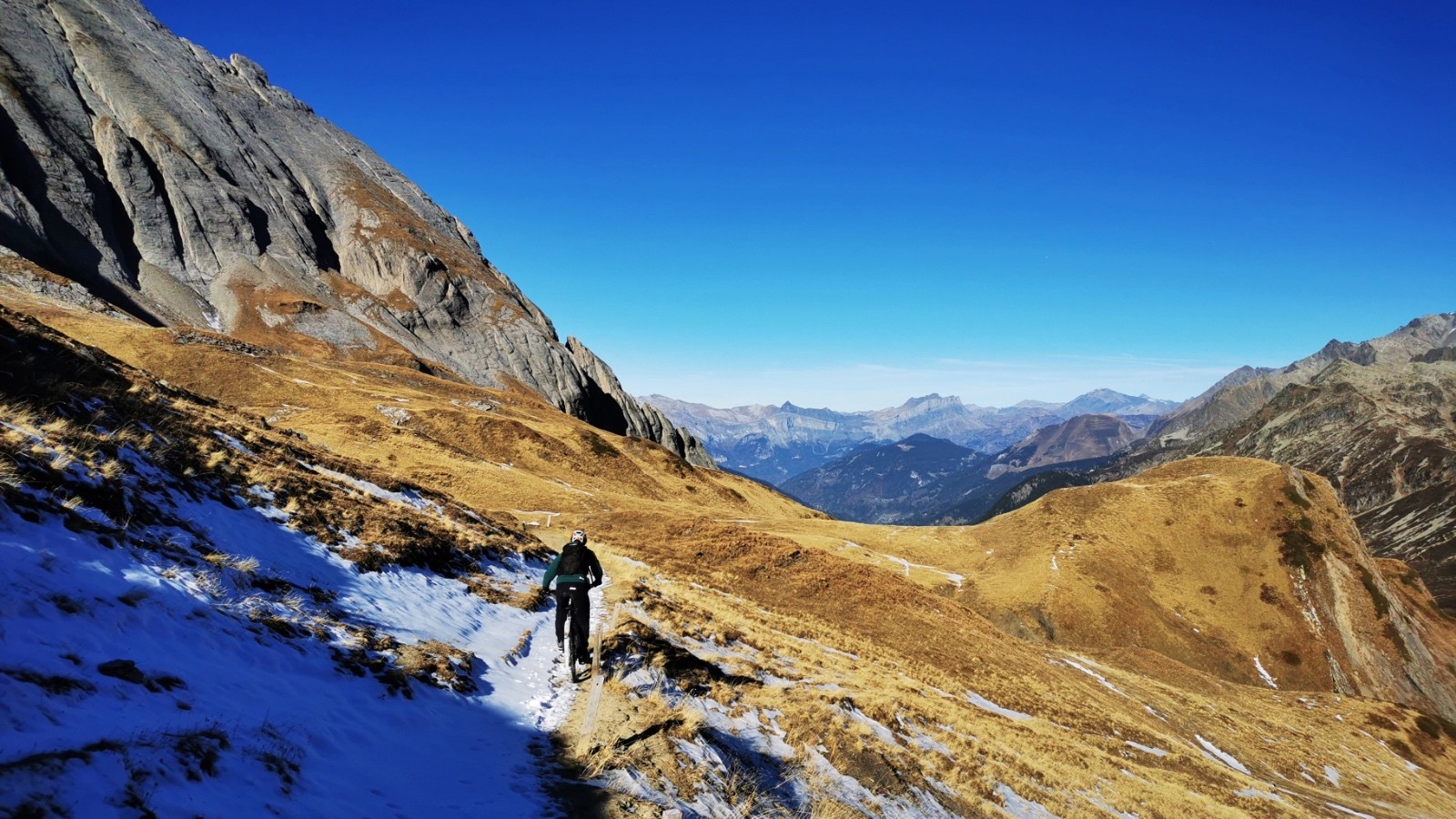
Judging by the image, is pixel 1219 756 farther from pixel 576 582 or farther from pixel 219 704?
pixel 219 704

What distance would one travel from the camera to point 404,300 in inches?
5138

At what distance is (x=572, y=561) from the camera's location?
46.2 feet

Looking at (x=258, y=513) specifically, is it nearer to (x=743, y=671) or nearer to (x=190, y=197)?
(x=743, y=671)

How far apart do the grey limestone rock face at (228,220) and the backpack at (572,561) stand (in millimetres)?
105265

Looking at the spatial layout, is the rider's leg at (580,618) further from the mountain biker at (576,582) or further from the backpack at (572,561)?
the backpack at (572,561)

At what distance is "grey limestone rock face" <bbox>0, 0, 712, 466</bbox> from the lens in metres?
A: 93.4

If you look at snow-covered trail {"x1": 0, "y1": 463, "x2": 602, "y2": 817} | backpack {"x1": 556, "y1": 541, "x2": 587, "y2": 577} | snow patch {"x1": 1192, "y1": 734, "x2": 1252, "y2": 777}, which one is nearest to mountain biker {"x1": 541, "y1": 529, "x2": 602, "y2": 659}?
backpack {"x1": 556, "y1": 541, "x2": 587, "y2": 577}

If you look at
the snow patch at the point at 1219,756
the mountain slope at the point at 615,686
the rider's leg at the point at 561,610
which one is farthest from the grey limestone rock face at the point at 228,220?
the snow patch at the point at 1219,756

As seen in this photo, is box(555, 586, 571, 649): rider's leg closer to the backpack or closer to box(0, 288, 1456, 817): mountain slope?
the backpack

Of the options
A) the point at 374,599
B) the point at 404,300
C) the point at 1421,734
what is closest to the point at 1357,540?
the point at 1421,734

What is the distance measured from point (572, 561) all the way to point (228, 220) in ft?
450

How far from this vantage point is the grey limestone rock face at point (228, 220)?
306 ft

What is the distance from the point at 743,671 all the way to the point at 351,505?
13063 mm

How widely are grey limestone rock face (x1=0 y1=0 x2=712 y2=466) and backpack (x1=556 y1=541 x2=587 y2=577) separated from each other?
10526 cm
